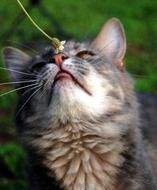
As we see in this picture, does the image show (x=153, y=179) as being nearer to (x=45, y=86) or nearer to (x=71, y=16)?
(x=45, y=86)

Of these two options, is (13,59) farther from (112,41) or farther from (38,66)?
(112,41)

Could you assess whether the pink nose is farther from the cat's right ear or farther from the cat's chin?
the cat's right ear

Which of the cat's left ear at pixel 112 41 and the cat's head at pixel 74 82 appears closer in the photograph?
the cat's head at pixel 74 82

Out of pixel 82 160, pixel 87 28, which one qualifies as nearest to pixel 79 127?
pixel 82 160

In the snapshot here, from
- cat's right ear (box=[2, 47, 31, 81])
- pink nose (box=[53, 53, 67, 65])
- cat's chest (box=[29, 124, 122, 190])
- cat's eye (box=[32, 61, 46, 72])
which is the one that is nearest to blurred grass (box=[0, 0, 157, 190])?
cat's right ear (box=[2, 47, 31, 81])

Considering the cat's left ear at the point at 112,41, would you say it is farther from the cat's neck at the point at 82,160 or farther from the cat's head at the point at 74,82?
the cat's neck at the point at 82,160

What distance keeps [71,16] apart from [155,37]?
167 cm

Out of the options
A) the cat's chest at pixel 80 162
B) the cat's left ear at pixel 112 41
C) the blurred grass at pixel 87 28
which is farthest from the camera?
the blurred grass at pixel 87 28

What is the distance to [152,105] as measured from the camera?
611cm

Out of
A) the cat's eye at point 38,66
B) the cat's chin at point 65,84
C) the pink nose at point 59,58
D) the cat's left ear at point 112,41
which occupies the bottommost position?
the cat's chin at point 65,84

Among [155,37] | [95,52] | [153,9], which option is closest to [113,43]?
[95,52]

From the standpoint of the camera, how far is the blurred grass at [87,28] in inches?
303

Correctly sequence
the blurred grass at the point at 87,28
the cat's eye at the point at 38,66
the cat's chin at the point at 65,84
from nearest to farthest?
1. the cat's chin at the point at 65,84
2. the cat's eye at the point at 38,66
3. the blurred grass at the point at 87,28

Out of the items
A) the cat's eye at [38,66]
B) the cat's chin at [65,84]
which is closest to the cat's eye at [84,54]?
the cat's eye at [38,66]
